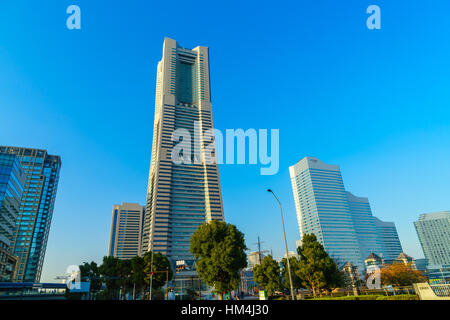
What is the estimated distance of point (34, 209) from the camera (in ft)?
505

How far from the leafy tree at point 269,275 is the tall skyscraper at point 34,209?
16267cm

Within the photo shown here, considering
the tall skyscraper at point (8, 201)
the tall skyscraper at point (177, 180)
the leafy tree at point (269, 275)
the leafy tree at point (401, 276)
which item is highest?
the tall skyscraper at point (177, 180)

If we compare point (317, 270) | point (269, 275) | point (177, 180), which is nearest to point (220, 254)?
point (269, 275)

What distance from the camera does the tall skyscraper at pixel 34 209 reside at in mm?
144750

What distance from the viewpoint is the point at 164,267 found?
53469mm

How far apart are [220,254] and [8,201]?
78.1 meters

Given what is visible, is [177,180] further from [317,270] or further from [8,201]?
[317,270]

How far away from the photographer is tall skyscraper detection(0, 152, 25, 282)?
72.4 meters

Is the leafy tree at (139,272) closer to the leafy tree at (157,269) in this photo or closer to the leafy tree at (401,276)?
the leafy tree at (157,269)

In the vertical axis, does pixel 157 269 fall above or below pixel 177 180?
below

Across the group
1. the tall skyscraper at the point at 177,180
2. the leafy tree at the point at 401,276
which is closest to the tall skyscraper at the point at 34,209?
the tall skyscraper at the point at 177,180
